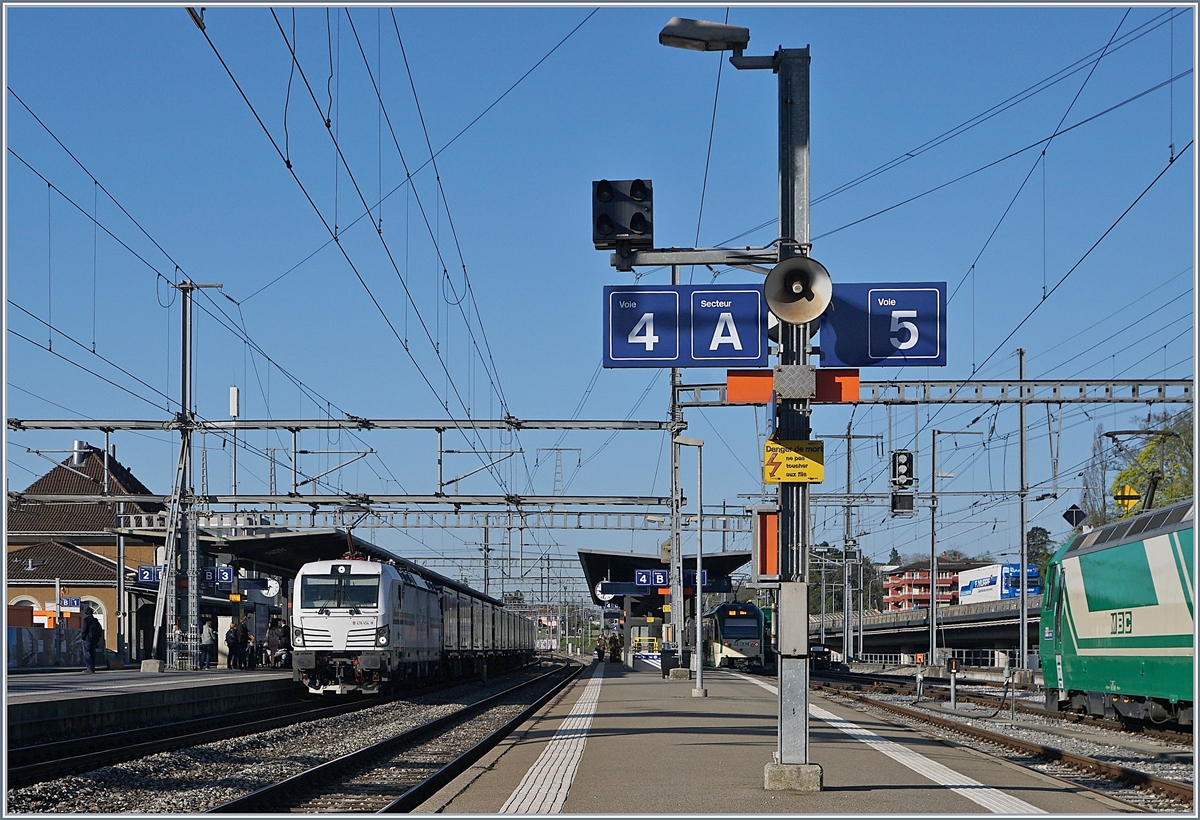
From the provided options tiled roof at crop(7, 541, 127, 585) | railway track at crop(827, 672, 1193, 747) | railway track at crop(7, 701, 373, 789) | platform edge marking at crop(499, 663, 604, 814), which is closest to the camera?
platform edge marking at crop(499, 663, 604, 814)

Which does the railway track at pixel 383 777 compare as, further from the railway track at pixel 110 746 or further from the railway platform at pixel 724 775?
the railway track at pixel 110 746

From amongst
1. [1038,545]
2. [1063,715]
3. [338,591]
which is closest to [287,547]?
[338,591]

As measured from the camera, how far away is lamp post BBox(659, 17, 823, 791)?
1159cm

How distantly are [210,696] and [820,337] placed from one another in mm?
15550

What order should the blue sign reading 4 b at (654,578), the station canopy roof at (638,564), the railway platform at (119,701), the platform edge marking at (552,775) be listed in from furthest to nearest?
the station canopy roof at (638,564) < the blue sign reading 4 b at (654,578) < the railway platform at (119,701) < the platform edge marking at (552,775)

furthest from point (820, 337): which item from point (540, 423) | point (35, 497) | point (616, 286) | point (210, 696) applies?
point (35, 497)

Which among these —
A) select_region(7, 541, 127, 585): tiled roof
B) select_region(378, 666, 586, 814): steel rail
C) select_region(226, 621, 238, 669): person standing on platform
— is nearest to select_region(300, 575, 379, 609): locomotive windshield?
select_region(226, 621, 238, 669): person standing on platform

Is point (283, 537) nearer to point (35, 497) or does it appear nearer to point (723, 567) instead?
point (35, 497)

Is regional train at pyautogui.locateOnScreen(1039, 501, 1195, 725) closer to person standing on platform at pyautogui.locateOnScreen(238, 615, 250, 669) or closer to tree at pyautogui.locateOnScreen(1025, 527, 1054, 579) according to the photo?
person standing on platform at pyautogui.locateOnScreen(238, 615, 250, 669)

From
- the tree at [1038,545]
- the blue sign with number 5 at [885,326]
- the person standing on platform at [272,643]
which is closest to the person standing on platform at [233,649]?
the person standing on platform at [272,643]

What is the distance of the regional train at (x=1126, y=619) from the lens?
1734 cm

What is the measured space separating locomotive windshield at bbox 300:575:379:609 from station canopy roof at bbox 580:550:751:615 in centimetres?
2091

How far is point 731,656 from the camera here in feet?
189

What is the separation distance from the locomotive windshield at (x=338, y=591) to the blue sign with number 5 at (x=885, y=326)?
1985 centimetres
